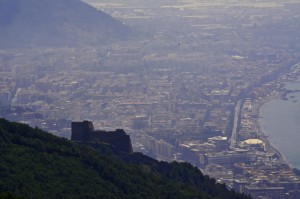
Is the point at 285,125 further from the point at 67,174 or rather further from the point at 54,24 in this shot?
the point at 54,24

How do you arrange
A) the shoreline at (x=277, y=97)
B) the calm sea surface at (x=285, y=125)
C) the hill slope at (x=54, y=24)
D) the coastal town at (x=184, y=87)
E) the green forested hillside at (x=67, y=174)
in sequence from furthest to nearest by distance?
the hill slope at (x=54, y=24) → the calm sea surface at (x=285, y=125) → the shoreline at (x=277, y=97) → the coastal town at (x=184, y=87) → the green forested hillside at (x=67, y=174)

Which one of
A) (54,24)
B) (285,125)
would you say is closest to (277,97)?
(285,125)

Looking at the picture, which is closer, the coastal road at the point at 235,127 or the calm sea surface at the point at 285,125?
the coastal road at the point at 235,127

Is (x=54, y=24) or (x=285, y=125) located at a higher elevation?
(x=54, y=24)

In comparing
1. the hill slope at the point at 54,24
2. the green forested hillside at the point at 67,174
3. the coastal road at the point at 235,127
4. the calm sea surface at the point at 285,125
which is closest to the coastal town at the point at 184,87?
the coastal road at the point at 235,127

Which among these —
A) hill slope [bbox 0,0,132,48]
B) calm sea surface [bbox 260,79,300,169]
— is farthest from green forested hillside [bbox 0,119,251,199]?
hill slope [bbox 0,0,132,48]

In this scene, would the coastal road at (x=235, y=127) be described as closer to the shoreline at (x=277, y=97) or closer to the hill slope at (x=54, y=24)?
the shoreline at (x=277, y=97)
